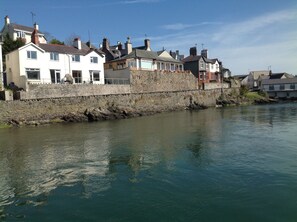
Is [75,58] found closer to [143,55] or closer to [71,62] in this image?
[71,62]

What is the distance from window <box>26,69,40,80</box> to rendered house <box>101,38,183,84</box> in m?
11.8

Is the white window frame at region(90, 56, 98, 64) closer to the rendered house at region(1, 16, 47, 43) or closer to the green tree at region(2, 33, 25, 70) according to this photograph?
the green tree at region(2, 33, 25, 70)

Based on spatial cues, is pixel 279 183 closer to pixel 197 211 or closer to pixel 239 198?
pixel 239 198

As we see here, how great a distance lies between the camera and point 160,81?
5734cm

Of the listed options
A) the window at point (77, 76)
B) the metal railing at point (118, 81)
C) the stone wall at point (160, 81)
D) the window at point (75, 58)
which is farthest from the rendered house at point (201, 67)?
the window at point (75, 58)

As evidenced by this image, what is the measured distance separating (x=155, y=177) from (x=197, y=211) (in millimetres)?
4011

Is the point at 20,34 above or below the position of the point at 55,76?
above

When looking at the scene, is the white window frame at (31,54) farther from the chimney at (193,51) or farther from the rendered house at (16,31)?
the chimney at (193,51)

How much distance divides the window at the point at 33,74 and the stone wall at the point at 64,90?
4.38 metres

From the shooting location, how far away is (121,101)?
4731 centimetres

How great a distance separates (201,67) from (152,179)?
2498 inches

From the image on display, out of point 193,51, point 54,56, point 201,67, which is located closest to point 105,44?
point 54,56

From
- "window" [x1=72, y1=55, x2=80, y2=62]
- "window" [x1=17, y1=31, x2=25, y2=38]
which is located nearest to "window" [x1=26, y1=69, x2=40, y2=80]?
"window" [x1=72, y1=55, x2=80, y2=62]

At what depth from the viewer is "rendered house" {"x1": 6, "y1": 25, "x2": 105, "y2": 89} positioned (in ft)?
134
